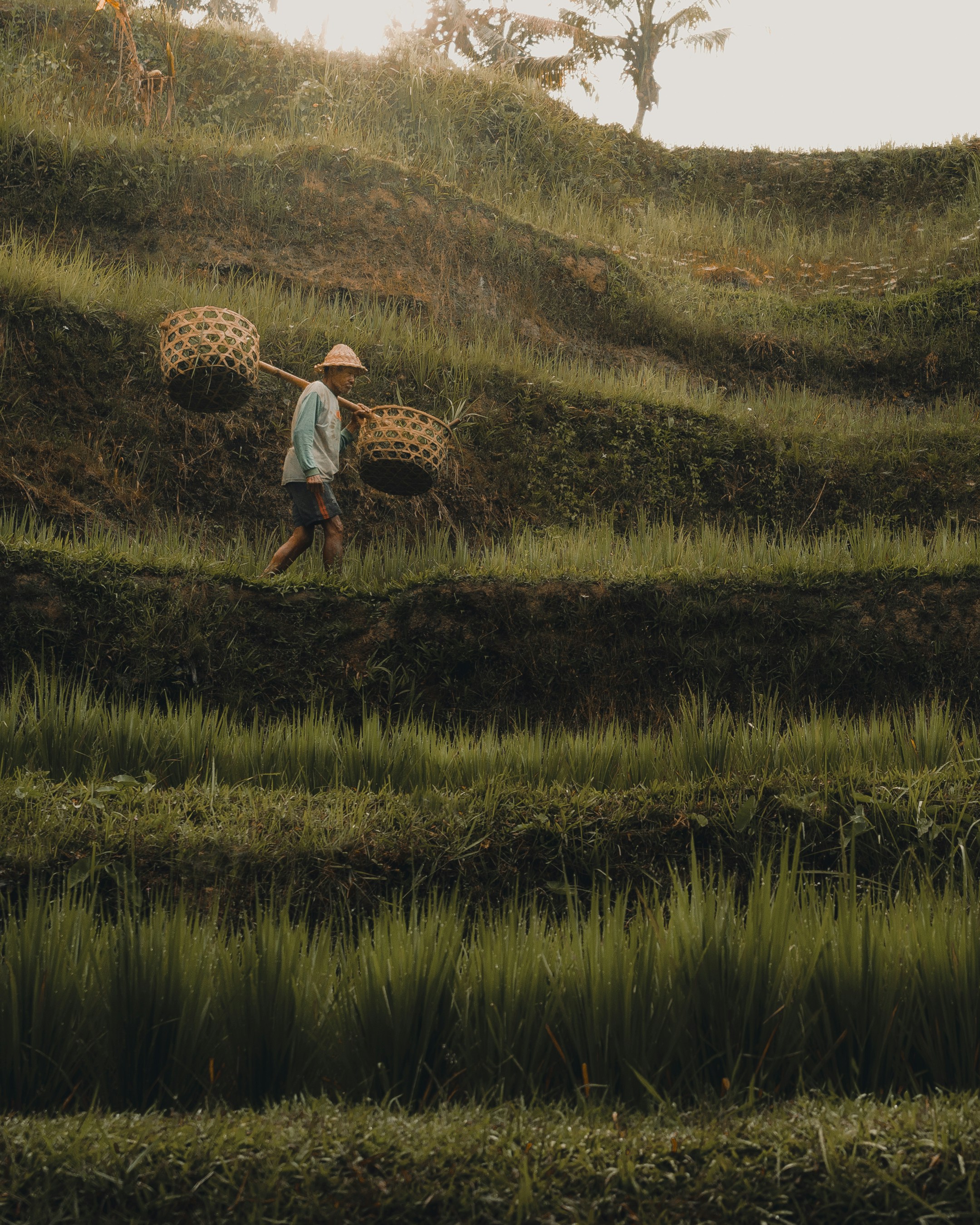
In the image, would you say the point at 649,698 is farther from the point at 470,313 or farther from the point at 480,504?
the point at 470,313

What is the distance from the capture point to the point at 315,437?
5.51 m

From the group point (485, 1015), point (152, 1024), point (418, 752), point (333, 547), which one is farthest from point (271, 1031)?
point (333, 547)

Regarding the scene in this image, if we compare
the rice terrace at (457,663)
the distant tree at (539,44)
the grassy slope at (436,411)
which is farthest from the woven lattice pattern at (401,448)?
the distant tree at (539,44)

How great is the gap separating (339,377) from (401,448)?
0.64 metres

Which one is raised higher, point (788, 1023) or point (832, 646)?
point (832, 646)

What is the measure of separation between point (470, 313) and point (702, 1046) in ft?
27.3

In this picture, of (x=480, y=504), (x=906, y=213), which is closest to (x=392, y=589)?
(x=480, y=504)

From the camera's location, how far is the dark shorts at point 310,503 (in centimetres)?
554

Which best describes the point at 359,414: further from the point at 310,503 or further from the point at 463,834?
the point at 463,834

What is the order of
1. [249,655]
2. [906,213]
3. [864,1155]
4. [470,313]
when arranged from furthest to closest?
[906,213] → [470,313] → [249,655] → [864,1155]

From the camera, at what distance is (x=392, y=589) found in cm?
534

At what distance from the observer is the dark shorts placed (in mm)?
5535

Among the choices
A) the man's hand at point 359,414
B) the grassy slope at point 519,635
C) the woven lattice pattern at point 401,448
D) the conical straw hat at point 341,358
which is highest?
the conical straw hat at point 341,358

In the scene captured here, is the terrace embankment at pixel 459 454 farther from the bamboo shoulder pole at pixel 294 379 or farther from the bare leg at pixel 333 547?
the bamboo shoulder pole at pixel 294 379
